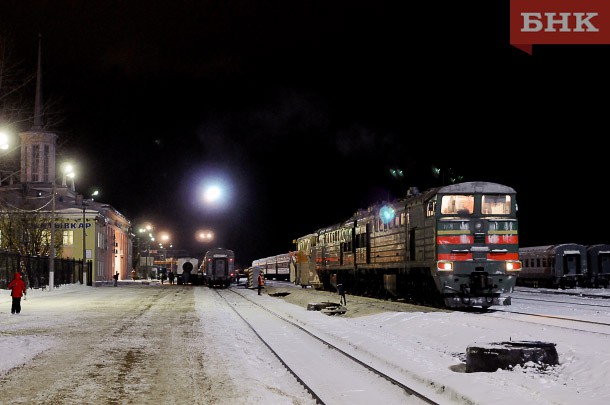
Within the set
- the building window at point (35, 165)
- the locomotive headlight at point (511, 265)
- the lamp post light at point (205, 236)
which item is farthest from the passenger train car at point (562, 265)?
the building window at point (35, 165)

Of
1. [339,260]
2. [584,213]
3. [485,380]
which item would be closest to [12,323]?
[485,380]

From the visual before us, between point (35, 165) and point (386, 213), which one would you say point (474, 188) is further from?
point (35, 165)

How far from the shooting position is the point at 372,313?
2458 cm

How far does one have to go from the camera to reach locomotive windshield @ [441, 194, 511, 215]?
2397 cm

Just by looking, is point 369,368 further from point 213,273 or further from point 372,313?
point 213,273

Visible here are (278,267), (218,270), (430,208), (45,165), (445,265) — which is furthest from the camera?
(278,267)

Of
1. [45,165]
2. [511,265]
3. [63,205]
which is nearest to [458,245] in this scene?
[511,265]

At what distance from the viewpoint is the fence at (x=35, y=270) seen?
42.0 metres

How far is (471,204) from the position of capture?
2422 centimetres

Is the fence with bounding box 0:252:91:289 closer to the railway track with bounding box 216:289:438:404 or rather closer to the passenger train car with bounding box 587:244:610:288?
the railway track with bounding box 216:289:438:404

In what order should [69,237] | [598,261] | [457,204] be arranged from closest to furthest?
1. [457,204]
2. [598,261]
3. [69,237]

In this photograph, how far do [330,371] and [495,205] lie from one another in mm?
14232

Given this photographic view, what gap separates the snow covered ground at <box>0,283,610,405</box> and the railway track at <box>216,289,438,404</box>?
297 millimetres

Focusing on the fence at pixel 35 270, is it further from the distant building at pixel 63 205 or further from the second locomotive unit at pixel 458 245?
the second locomotive unit at pixel 458 245
